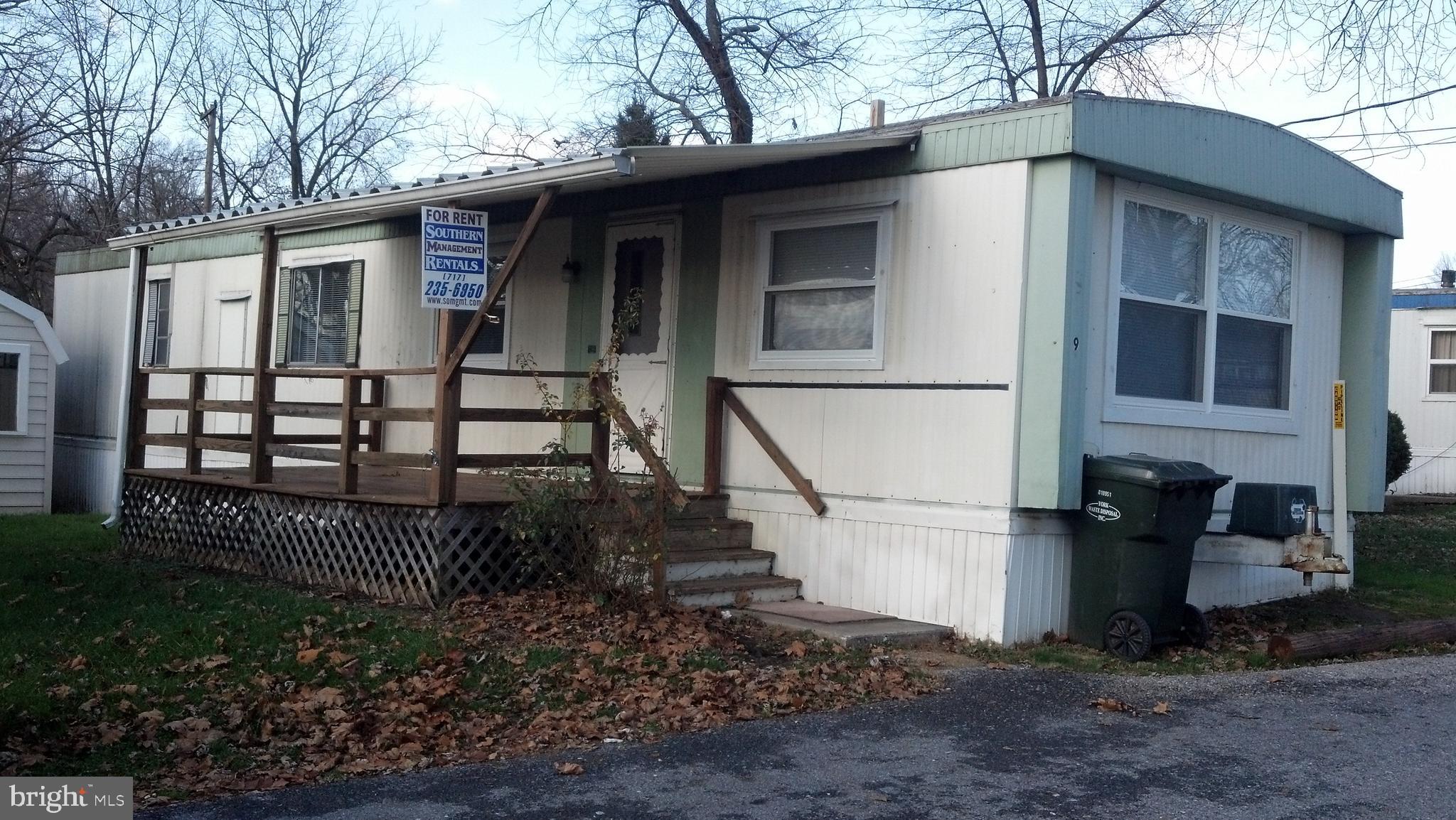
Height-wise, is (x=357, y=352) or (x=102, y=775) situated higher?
(x=357, y=352)

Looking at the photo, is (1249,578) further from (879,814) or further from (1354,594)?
(879,814)

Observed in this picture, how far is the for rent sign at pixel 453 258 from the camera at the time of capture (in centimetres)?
895

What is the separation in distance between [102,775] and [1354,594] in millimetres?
9406

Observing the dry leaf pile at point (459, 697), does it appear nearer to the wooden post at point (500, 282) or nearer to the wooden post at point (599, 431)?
the wooden post at point (599, 431)

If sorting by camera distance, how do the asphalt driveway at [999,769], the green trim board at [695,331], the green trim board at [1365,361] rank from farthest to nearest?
the green trim board at [1365,361]
the green trim board at [695,331]
the asphalt driveway at [999,769]

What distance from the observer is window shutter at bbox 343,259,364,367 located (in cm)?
1348

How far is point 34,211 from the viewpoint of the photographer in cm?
2778

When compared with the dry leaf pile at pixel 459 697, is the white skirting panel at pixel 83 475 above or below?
above

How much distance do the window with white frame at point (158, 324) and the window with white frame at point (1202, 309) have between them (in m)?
12.0

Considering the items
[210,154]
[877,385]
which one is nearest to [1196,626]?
[877,385]

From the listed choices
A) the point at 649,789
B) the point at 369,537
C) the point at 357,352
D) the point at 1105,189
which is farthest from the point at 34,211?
the point at 649,789

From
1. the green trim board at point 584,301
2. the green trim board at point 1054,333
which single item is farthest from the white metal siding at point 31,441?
the green trim board at point 1054,333

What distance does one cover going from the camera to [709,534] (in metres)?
9.68

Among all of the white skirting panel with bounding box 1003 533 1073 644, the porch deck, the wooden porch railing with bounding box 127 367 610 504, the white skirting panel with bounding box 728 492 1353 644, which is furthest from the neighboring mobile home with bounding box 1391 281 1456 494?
A: the wooden porch railing with bounding box 127 367 610 504
